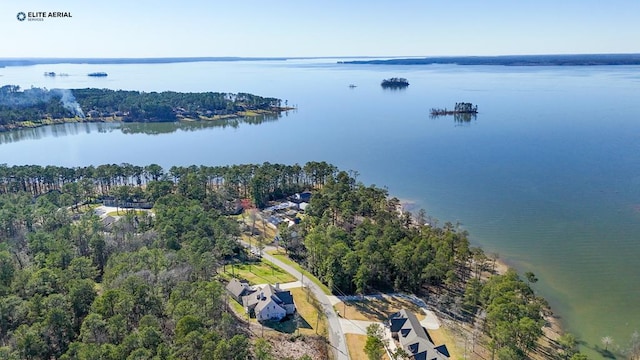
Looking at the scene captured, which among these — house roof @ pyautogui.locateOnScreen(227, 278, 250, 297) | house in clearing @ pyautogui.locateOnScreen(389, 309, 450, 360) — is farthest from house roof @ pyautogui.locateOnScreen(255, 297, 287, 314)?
house in clearing @ pyautogui.locateOnScreen(389, 309, 450, 360)

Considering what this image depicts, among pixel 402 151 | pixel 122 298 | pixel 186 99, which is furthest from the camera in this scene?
pixel 186 99

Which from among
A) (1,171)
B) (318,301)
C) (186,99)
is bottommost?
(318,301)

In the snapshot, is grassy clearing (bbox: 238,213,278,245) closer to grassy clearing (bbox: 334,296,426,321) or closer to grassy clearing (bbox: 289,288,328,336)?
grassy clearing (bbox: 289,288,328,336)

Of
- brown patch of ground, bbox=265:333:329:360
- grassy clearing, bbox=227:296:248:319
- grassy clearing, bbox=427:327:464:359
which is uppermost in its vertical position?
grassy clearing, bbox=227:296:248:319

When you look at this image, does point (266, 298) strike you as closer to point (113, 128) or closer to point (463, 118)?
point (113, 128)

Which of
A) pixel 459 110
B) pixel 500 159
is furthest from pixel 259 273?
pixel 459 110

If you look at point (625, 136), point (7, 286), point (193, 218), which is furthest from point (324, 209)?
point (625, 136)

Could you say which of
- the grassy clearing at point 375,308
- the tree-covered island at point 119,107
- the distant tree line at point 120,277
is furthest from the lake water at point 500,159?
the distant tree line at point 120,277

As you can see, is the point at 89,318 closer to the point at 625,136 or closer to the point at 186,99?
the point at 625,136
